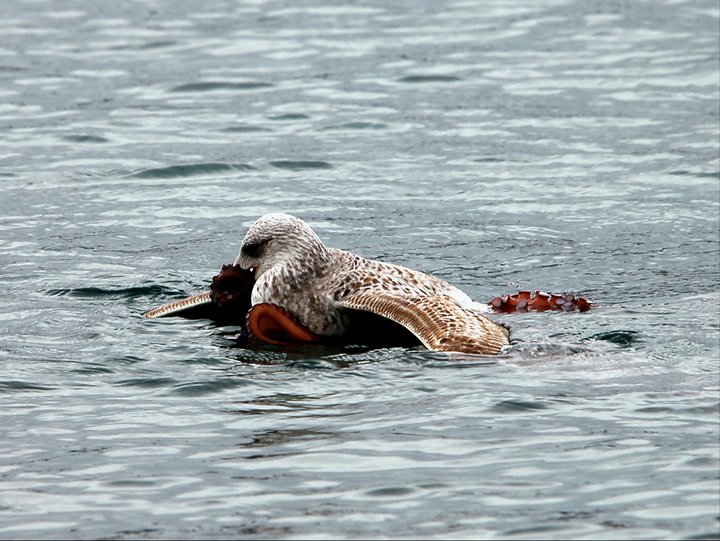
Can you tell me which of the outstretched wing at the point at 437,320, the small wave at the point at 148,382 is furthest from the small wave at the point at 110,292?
the small wave at the point at 148,382

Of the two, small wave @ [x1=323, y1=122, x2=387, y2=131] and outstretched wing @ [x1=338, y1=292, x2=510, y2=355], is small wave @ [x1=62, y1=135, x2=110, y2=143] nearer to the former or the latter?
small wave @ [x1=323, y1=122, x2=387, y2=131]

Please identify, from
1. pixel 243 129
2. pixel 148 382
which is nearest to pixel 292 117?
pixel 243 129

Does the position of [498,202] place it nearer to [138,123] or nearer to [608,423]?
[138,123]

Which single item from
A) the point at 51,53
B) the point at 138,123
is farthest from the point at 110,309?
the point at 51,53

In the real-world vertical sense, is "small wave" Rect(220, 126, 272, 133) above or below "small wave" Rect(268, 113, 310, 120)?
below

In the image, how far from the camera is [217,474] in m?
9.48

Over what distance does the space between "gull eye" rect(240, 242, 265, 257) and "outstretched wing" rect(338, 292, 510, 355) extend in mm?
997

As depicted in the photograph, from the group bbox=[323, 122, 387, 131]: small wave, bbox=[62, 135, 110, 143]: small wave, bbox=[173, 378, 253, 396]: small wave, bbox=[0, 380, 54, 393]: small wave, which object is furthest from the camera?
bbox=[323, 122, 387, 131]: small wave

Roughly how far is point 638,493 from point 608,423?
127 centimetres

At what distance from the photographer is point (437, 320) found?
12.1 m

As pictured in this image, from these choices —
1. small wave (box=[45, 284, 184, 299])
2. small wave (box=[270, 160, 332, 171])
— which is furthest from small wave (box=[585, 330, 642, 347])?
small wave (box=[270, 160, 332, 171])

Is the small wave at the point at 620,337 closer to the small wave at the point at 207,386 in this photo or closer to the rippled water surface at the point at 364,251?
the rippled water surface at the point at 364,251

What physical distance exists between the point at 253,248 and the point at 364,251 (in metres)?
3.70

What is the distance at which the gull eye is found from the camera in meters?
13.4
